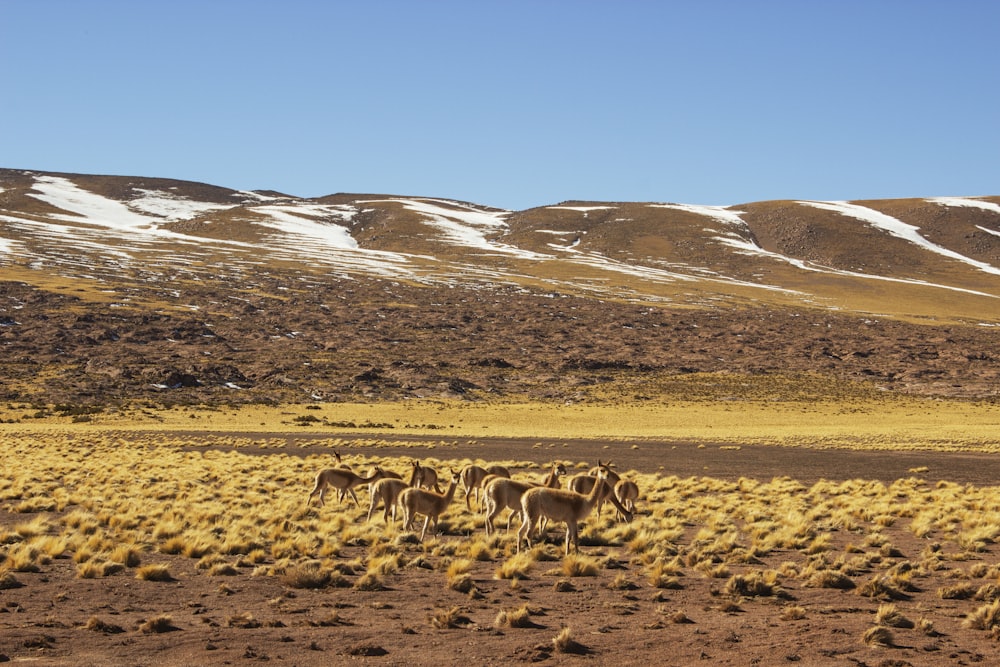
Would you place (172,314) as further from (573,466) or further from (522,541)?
(522,541)

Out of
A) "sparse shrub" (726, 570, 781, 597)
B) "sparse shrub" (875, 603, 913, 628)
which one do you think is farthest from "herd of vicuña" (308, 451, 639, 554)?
"sparse shrub" (875, 603, 913, 628)

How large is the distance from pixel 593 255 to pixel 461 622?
158393mm

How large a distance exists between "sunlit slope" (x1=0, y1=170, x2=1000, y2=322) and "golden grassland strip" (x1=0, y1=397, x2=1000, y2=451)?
53.8m

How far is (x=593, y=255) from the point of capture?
545ft

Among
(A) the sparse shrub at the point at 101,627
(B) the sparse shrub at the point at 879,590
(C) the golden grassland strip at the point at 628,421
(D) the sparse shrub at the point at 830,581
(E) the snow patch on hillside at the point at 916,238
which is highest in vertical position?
(E) the snow patch on hillside at the point at 916,238

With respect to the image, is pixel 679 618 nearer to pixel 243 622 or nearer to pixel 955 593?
pixel 955 593

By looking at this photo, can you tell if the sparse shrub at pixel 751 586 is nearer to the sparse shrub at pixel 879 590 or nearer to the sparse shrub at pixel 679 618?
the sparse shrub at pixel 879 590

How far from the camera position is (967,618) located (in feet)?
32.9

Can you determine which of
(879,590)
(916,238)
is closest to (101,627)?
(879,590)

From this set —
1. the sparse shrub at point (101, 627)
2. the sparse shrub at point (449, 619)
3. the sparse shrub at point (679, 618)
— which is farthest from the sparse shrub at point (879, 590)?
the sparse shrub at point (101, 627)

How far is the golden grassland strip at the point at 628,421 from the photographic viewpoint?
4569 cm

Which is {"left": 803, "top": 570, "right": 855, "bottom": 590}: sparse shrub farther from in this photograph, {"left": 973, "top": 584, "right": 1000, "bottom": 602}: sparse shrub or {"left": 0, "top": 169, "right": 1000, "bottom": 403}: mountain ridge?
{"left": 0, "top": 169, "right": 1000, "bottom": 403}: mountain ridge

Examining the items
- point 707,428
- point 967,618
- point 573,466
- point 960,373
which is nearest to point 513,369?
point 707,428

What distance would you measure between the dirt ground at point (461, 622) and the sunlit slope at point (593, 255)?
10598 centimetres
